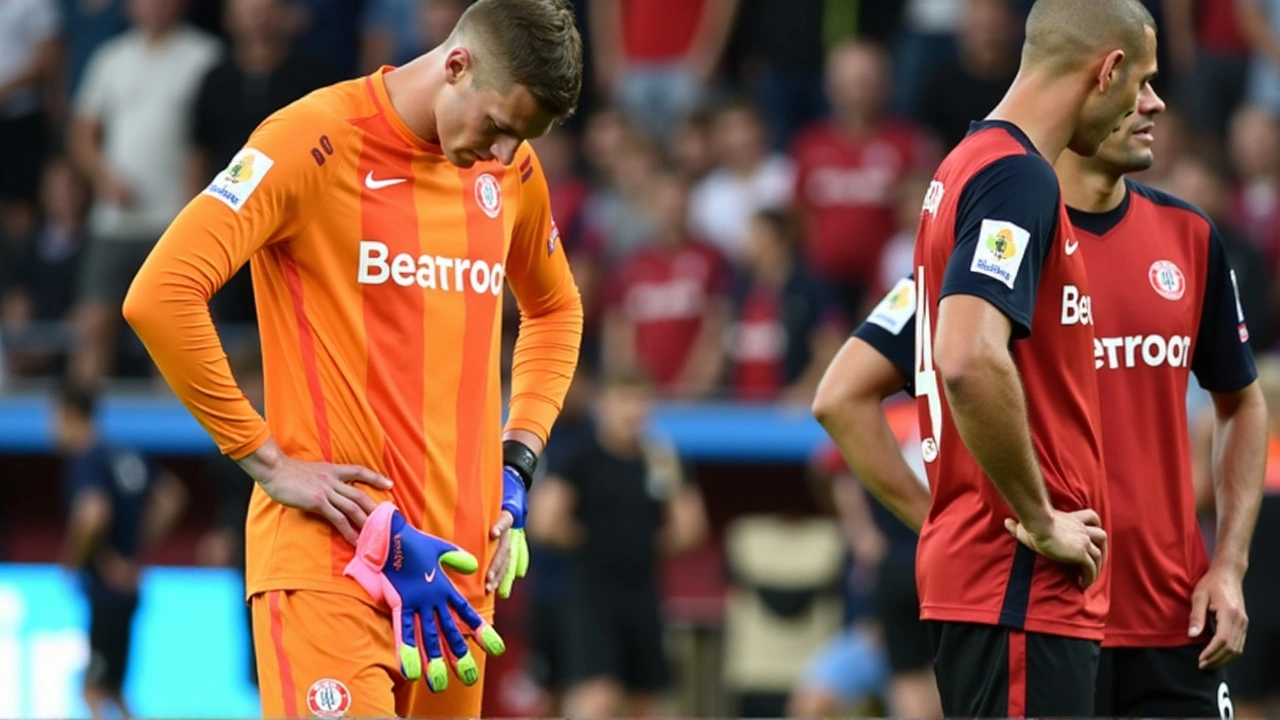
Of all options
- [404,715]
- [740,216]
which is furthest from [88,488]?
[404,715]

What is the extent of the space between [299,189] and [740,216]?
8869 mm

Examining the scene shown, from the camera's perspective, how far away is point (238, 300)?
1316 centimetres

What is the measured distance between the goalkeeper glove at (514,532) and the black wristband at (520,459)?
6 cm

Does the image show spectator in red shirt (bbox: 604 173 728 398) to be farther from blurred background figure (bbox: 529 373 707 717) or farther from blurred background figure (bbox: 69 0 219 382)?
blurred background figure (bbox: 69 0 219 382)

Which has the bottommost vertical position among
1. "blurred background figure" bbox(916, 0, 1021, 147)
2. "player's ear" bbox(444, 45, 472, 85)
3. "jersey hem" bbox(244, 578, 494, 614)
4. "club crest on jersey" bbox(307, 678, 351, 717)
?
"club crest on jersey" bbox(307, 678, 351, 717)

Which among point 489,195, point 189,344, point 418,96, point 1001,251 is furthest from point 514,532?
point 1001,251

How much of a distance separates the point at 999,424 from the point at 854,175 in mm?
8318

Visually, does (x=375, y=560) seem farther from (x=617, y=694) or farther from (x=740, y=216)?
(x=740, y=216)

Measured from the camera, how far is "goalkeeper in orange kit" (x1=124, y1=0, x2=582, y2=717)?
4.53 m

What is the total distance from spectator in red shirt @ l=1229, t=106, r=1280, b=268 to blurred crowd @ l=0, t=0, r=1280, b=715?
0.02 meters

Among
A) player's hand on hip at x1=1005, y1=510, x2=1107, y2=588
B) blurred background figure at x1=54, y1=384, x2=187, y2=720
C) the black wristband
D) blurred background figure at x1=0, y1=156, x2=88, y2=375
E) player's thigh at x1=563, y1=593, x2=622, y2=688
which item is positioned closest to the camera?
player's hand on hip at x1=1005, y1=510, x2=1107, y2=588

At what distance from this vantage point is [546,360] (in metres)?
5.38

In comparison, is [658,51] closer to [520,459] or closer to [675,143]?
[675,143]

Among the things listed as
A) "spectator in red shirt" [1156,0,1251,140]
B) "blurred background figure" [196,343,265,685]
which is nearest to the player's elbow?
"blurred background figure" [196,343,265,685]
